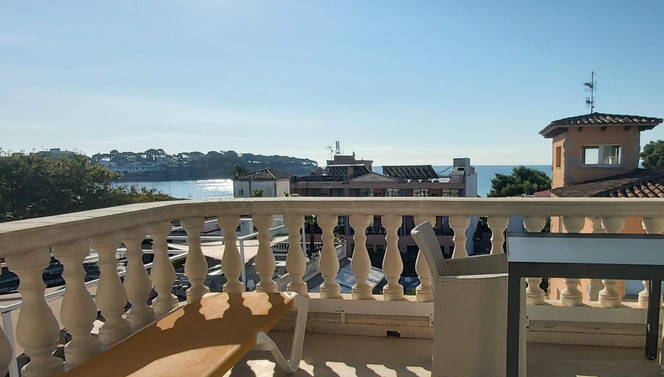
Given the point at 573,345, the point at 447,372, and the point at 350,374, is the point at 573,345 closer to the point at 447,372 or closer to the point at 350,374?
the point at 447,372

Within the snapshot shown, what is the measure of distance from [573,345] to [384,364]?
1.25 m

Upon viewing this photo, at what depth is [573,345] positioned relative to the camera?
7.83ft

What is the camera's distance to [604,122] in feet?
48.3

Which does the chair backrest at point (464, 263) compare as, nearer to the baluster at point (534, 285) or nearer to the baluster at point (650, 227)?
the baluster at point (534, 285)

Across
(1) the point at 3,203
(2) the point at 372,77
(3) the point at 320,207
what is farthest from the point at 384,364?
(1) the point at 3,203

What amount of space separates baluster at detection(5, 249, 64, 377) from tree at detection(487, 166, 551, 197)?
40485mm

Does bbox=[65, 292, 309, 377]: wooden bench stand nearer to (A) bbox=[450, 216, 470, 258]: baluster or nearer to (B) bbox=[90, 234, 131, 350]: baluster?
(B) bbox=[90, 234, 131, 350]: baluster

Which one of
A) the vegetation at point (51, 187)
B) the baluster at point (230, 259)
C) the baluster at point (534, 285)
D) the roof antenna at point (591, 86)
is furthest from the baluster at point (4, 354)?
the vegetation at point (51, 187)

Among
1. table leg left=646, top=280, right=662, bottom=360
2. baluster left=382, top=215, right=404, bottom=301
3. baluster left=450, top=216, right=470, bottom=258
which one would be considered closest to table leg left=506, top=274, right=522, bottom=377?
baluster left=450, top=216, right=470, bottom=258

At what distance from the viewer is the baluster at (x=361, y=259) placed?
2543 millimetres

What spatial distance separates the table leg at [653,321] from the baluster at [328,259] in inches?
73.5

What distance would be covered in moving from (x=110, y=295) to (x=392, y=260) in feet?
5.63

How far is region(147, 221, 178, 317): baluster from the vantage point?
2340 mm

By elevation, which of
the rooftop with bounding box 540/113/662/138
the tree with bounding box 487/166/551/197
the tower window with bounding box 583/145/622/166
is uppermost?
the rooftop with bounding box 540/113/662/138
